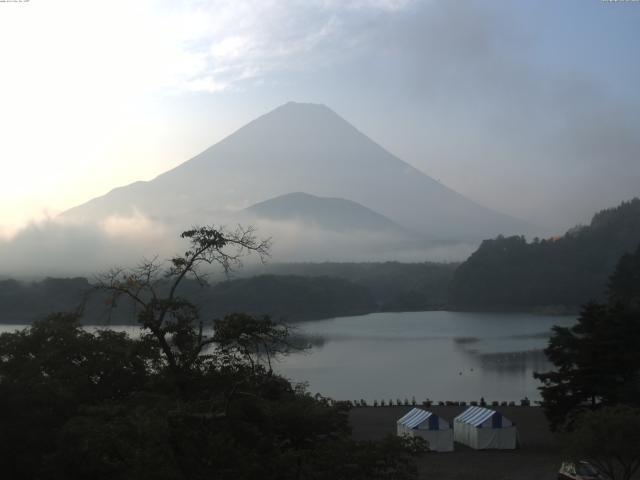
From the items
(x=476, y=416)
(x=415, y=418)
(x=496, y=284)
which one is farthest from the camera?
(x=496, y=284)

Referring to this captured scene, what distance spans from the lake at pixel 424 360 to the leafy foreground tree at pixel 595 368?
13.9 ft

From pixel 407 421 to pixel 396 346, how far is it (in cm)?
2540

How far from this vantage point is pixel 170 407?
4578mm

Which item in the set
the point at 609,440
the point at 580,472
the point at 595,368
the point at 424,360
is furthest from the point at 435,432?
the point at 424,360

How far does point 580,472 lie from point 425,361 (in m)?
22.6

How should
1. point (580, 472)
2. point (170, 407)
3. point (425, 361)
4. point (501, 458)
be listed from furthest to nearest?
point (425, 361) < point (501, 458) < point (580, 472) < point (170, 407)

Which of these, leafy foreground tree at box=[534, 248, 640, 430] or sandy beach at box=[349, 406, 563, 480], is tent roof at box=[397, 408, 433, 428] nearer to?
sandy beach at box=[349, 406, 563, 480]

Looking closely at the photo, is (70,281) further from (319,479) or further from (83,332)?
(319,479)

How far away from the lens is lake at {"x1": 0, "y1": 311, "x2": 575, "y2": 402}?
2247 cm

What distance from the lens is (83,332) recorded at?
773cm

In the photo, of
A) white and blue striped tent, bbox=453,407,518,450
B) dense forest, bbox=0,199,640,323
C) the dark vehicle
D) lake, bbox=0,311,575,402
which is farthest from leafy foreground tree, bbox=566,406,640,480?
dense forest, bbox=0,199,640,323

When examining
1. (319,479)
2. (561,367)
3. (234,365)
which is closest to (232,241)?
(234,365)

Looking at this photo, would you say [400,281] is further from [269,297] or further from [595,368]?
[595,368]

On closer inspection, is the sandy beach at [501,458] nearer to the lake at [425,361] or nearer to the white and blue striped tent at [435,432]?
the white and blue striped tent at [435,432]
